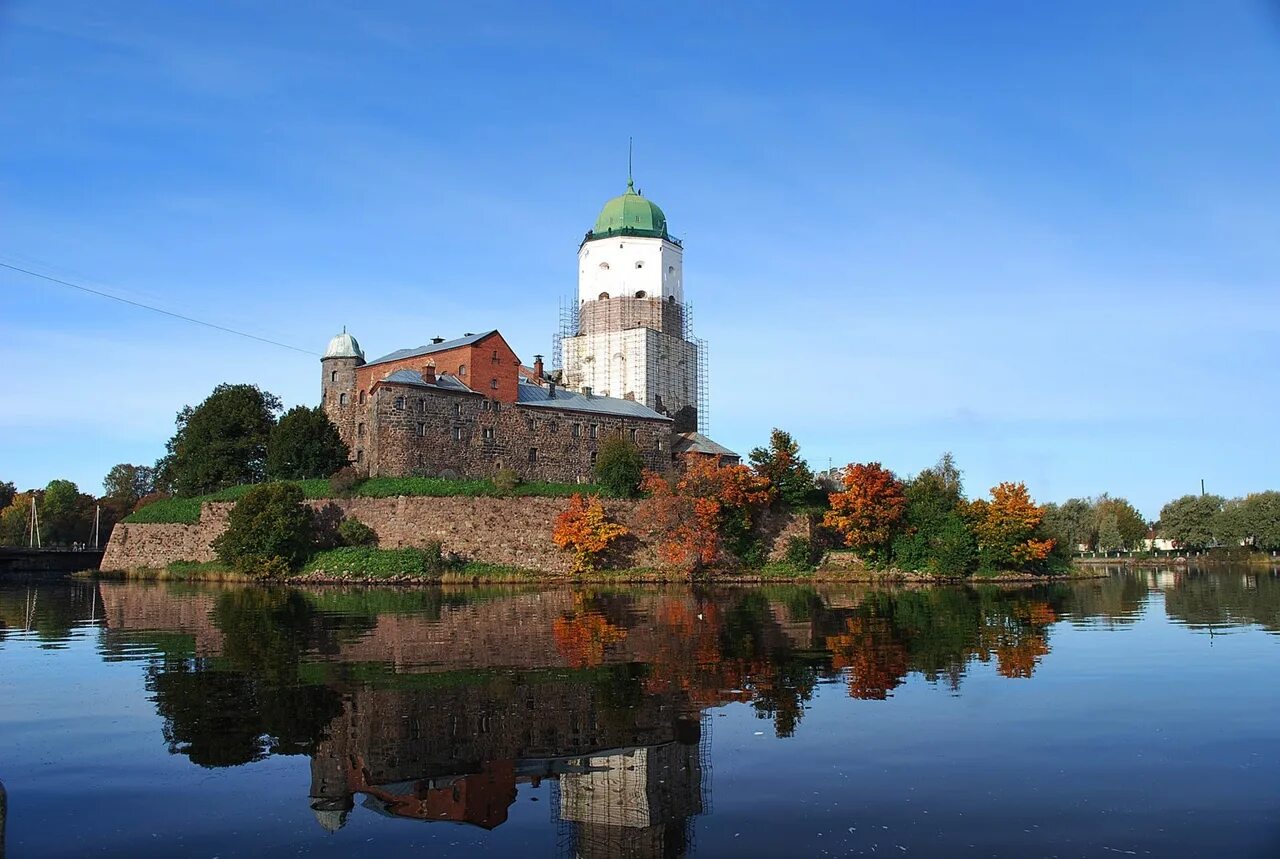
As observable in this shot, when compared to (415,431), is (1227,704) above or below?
below

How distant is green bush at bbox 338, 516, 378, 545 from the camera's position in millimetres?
47531

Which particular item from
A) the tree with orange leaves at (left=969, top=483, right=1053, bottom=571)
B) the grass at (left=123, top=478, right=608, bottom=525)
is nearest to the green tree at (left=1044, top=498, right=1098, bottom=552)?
the tree with orange leaves at (left=969, top=483, right=1053, bottom=571)

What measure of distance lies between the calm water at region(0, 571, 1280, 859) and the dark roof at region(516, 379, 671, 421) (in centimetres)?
3318

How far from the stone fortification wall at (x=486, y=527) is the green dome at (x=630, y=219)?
966 inches

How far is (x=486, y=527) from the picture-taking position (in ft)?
158

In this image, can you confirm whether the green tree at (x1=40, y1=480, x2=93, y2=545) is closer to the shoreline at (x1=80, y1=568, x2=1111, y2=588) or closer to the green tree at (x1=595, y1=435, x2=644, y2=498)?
the shoreline at (x1=80, y1=568, x2=1111, y2=588)

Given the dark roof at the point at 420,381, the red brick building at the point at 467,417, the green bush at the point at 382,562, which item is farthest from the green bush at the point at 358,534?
the dark roof at the point at 420,381

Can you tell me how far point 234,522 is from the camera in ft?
153

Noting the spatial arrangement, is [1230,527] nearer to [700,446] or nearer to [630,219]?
[700,446]

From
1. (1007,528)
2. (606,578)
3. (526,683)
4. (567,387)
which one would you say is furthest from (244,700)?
(567,387)

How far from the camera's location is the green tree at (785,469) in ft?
170

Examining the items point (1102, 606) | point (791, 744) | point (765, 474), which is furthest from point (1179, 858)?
point (765, 474)

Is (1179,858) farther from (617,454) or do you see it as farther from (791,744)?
(617,454)

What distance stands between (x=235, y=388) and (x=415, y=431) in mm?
14005
